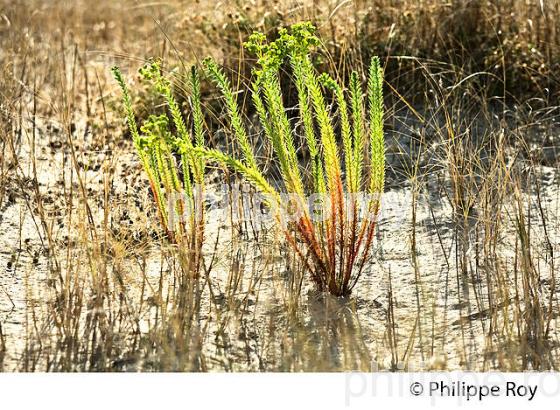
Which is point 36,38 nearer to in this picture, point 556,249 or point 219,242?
point 219,242

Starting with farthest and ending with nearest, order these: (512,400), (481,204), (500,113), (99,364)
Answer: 1. (500,113)
2. (481,204)
3. (99,364)
4. (512,400)

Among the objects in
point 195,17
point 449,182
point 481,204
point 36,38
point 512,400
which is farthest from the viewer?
point 36,38

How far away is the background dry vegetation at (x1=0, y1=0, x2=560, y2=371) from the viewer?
9.00 ft

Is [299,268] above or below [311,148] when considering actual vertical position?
below

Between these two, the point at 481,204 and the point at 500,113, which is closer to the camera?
the point at 481,204

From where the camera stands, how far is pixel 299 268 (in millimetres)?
3135

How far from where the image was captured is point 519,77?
449 centimetres

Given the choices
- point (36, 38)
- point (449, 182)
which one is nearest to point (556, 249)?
point (449, 182)

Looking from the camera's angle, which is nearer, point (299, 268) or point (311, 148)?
point (311, 148)

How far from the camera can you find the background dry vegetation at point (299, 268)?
2742 millimetres

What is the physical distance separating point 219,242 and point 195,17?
1796 millimetres

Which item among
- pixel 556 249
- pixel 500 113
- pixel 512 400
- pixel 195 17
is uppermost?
pixel 195 17

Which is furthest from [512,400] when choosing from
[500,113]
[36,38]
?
[36,38]

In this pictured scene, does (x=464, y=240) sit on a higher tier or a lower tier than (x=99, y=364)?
higher
